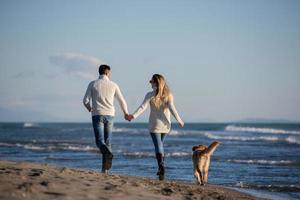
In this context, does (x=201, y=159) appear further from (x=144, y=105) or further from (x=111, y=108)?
(x=111, y=108)

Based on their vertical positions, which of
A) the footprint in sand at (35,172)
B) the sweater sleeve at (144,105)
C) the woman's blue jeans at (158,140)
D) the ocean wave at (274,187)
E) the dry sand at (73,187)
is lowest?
the ocean wave at (274,187)

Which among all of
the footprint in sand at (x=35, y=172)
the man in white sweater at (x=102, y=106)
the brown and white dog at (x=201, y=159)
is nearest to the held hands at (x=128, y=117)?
the man in white sweater at (x=102, y=106)

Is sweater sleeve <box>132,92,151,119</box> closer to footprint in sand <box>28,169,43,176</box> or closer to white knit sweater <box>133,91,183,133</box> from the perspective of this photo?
white knit sweater <box>133,91,183,133</box>

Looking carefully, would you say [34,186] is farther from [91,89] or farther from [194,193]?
[91,89]

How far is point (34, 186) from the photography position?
5.94m

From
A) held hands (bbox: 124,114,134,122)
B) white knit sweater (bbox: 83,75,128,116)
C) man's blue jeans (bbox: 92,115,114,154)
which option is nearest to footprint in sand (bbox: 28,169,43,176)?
man's blue jeans (bbox: 92,115,114,154)

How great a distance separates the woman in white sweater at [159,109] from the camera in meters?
8.53

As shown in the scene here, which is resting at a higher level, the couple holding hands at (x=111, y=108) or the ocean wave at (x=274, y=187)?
the couple holding hands at (x=111, y=108)

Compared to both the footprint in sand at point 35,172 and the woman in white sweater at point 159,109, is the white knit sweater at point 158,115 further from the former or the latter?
the footprint in sand at point 35,172

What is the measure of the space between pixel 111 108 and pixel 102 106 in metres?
0.18

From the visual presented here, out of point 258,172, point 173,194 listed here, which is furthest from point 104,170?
point 258,172

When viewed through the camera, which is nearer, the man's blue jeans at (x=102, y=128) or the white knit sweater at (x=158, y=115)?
the man's blue jeans at (x=102, y=128)

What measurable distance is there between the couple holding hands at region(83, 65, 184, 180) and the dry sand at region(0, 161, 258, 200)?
3.46 ft

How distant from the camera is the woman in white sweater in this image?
853cm
